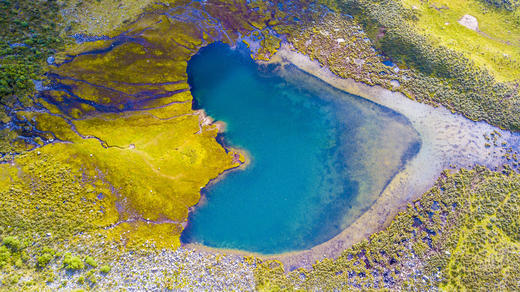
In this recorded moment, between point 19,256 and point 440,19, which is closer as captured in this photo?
point 19,256

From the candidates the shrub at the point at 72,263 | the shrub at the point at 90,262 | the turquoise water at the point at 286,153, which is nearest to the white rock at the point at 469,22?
the turquoise water at the point at 286,153

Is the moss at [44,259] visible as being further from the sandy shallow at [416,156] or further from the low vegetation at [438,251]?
the low vegetation at [438,251]

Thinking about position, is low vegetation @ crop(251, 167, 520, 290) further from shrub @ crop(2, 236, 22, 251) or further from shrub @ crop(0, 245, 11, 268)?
shrub @ crop(0, 245, 11, 268)

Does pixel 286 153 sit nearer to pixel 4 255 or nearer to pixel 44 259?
pixel 44 259

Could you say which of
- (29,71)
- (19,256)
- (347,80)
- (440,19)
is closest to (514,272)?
(347,80)

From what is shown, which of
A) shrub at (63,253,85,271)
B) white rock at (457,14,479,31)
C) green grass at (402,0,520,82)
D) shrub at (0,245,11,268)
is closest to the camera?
shrub at (0,245,11,268)

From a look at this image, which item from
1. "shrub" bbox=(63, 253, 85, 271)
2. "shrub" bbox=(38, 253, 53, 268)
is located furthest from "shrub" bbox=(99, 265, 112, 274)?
"shrub" bbox=(38, 253, 53, 268)

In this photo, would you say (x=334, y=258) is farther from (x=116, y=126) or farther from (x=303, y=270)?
(x=116, y=126)
